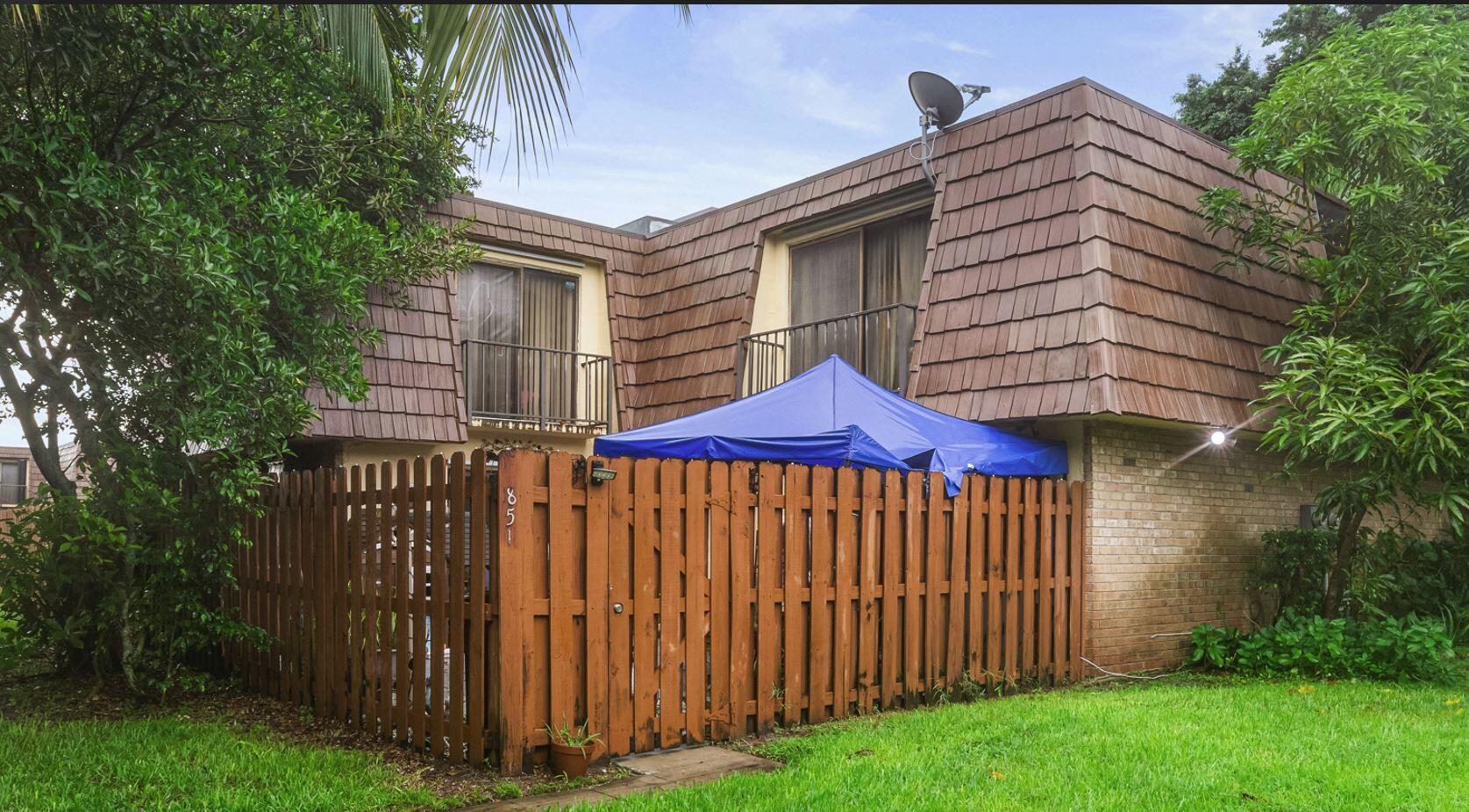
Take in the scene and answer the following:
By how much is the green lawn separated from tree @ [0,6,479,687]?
1.21 meters

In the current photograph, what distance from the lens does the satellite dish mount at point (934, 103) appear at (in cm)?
1053

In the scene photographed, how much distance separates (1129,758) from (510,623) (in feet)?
11.1

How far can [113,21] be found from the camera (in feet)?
20.3

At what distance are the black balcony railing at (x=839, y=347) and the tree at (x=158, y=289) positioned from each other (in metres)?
4.77

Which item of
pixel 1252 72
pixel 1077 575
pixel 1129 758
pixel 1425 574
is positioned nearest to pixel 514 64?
pixel 1129 758

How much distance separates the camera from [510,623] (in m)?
5.44

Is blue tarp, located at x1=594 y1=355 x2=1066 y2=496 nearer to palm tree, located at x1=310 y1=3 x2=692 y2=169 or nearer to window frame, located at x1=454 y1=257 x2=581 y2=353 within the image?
palm tree, located at x1=310 y1=3 x2=692 y2=169

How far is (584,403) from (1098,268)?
6.84 meters

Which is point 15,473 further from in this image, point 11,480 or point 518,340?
point 518,340

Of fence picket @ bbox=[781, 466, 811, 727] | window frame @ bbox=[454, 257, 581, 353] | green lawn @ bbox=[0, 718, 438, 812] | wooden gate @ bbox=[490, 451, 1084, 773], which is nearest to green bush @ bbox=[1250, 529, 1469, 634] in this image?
wooden gate @ bbox=[490, 451, 1084, 773]

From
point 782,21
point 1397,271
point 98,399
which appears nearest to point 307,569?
point 98,399

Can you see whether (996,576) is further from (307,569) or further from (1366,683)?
(307,569)

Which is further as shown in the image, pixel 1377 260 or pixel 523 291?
pixel 523 291

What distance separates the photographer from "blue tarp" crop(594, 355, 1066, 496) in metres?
7.41
